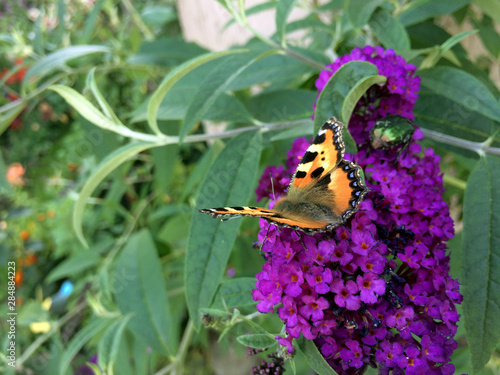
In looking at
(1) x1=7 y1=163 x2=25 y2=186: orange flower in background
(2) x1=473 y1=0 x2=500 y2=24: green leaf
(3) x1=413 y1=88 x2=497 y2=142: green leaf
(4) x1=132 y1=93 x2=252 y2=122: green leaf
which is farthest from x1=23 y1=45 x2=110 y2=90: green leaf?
(1) x1=7 y1=163 x2=25 y2=186: orange flower in background

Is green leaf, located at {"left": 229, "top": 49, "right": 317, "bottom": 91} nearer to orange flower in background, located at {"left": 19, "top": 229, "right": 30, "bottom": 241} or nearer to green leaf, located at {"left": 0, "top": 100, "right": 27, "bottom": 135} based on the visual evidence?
green leaf, located at {"left": 0, "top": 100, "right": 27, "bottom": 135}

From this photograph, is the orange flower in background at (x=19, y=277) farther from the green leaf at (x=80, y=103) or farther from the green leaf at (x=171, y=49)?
the green leaf at (x=80, y=103)

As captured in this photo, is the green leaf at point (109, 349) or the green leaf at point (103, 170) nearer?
the green leaf at point (103, 170)

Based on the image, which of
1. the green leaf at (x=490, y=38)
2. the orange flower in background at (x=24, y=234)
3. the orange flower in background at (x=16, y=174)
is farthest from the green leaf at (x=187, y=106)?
the orange flower in background at (x=16, y=174)

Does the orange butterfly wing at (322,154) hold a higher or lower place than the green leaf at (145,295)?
higher

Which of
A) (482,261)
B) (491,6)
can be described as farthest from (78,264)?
(491,6)

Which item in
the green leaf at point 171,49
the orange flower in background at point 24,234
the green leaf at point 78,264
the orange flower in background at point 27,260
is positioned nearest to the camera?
the green leaf at point 171,49
